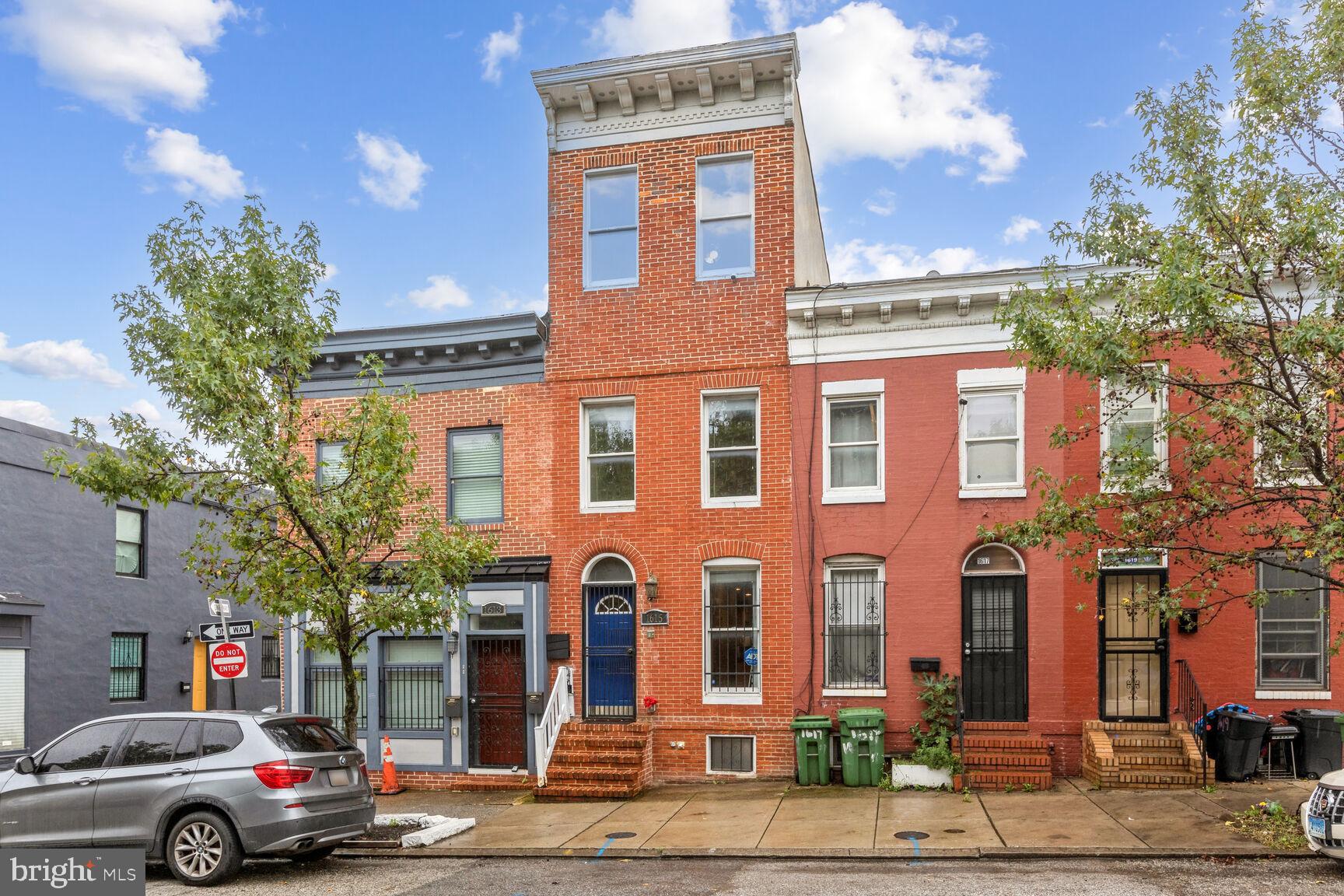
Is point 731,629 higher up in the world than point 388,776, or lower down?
higher up

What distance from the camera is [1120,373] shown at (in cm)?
1134

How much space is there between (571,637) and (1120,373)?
8.62 m

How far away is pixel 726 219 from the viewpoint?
16391mm

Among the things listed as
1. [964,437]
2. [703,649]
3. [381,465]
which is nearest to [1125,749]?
[964,437]

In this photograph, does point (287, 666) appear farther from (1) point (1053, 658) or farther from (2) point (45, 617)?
(1) point (1053, 658)

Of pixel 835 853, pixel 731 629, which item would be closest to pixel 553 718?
pixel 731 629

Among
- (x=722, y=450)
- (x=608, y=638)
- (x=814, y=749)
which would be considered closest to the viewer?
(x=814, y=749)

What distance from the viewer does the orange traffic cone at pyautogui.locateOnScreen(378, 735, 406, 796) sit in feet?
52.1

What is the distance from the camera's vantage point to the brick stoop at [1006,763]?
13.8m

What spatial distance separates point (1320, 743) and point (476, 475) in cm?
1208

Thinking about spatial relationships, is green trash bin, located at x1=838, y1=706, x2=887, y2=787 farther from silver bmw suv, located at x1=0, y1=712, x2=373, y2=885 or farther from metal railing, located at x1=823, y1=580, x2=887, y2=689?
silver bmw suv, located at x1=0, y1=712, x2=373, y2=885

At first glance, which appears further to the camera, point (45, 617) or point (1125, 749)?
point (45, 617)

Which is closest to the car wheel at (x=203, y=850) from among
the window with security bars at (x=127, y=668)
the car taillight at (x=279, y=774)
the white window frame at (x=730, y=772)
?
the car taillight at (x=279, y=774)

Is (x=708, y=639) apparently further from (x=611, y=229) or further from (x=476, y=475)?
(x=611, y=229)
